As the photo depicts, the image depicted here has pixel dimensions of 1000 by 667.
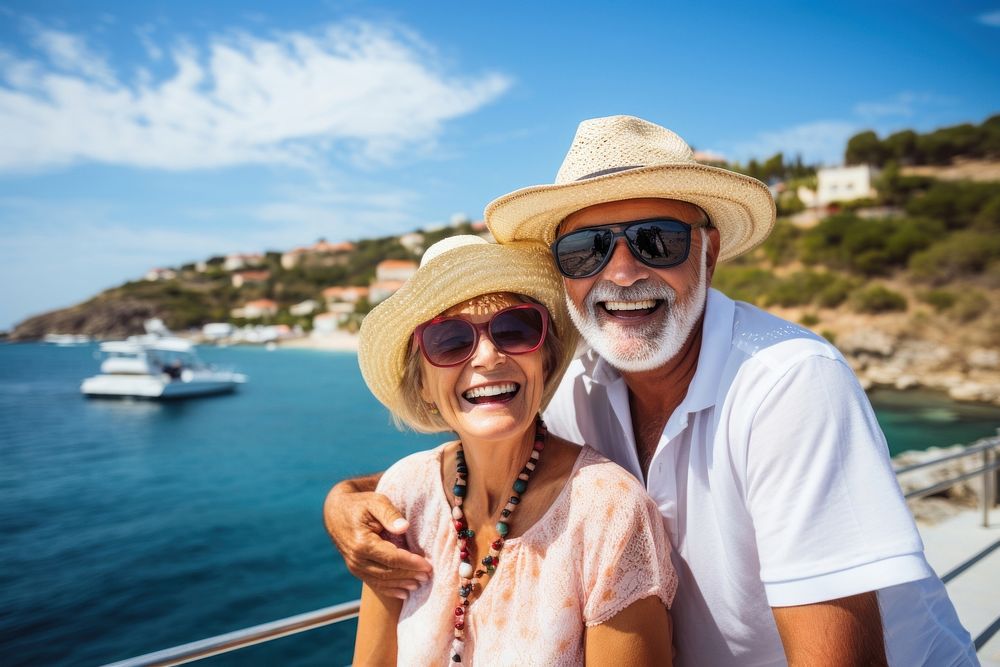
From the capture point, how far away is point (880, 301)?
3528cm

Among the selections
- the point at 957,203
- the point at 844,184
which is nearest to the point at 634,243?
the point at 957,203

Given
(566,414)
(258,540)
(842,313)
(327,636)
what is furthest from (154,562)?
(842,313)

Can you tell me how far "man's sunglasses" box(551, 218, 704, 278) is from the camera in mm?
1801

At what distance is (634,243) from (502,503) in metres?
0.78

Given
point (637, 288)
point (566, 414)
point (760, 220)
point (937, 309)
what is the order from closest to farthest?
point (637, 288), point (760, 220), point (566, 414), point (937, 309)

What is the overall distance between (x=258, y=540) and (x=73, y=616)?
4.23 meters

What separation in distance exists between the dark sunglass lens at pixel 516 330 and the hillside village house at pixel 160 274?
449 ft

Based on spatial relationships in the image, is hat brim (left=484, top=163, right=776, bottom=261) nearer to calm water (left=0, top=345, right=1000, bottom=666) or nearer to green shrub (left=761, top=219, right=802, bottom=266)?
calm water (left=0, top=345, right=1000, bottom=666)

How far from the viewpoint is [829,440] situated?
130cm

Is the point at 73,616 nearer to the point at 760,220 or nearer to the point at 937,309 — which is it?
the point at 760,220

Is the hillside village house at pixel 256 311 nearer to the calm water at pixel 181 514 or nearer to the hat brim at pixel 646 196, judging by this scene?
the calm water at pixel 181 514

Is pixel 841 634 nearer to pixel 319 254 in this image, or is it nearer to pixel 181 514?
pixel 181 514

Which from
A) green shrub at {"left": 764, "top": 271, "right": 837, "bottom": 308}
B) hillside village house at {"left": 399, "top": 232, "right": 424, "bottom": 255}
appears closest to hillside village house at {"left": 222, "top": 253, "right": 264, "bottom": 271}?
hillside village house at {"left": 399, "top": 232, "right": 424, "bottom": 255}

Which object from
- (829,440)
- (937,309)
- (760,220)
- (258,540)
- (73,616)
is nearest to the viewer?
(829,440)
